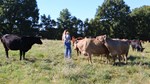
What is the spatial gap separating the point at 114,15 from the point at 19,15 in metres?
23.0

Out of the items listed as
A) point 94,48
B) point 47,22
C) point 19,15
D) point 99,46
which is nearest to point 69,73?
point 94,48

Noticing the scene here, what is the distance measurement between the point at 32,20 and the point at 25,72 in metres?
58.8

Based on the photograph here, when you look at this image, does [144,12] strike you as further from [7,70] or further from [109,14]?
[7,70]

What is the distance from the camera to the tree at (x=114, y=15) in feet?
261

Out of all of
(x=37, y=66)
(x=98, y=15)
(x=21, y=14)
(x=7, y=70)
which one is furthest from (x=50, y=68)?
(x=98, y=15)

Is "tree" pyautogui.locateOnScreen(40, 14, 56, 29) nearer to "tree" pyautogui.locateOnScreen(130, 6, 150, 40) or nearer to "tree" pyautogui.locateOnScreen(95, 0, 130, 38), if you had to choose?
"tree" pyautogui.locateOnScreen(95, 0, 130, 38)

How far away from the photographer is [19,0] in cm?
7606

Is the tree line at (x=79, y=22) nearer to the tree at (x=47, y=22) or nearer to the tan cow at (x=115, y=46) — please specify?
the tree at (x=47, y=22)

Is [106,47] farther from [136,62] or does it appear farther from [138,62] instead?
[138,62]

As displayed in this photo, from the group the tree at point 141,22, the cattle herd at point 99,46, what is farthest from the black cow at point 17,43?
the tree at point 141,22

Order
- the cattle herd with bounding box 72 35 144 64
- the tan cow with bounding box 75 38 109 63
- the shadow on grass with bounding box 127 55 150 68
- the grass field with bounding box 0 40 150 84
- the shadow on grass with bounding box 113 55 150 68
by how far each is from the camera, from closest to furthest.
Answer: the grass field with bounding box 0 40 150 84 < the shadow on grass with bounding box 113 55 150 68 < the shadow on grass with bounding box 127 55 150 68 < the cattle herd with bounding box 72 35 144 64 < the tan cow with bounding box 75 38 109 63

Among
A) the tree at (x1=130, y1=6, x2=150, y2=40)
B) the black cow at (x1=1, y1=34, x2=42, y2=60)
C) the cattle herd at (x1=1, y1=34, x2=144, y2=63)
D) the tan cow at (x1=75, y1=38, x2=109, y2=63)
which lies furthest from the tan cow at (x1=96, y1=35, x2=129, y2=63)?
the tree at (x1=130, y1=6, x2=150, y2=40)

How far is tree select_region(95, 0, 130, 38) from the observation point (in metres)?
79.6

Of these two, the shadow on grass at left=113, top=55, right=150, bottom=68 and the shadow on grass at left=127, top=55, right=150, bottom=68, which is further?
the shadow on grass at left=127, top=55, right=150, bottom=68
